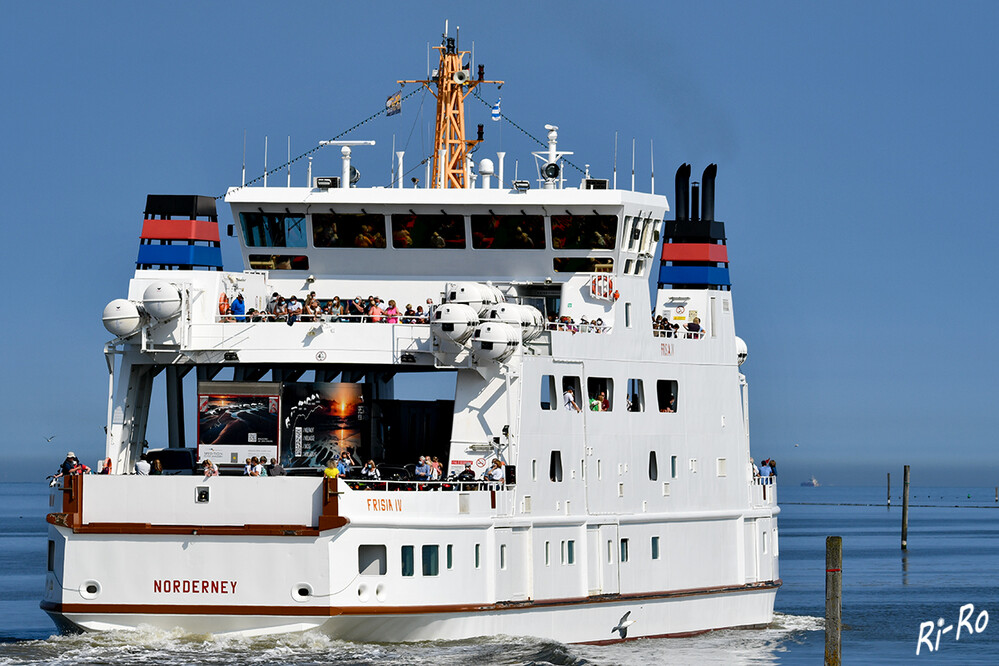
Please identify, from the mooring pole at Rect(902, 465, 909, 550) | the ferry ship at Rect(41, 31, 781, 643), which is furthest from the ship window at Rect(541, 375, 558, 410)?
the mooring pole at Rect(902, 465, 909, 550)

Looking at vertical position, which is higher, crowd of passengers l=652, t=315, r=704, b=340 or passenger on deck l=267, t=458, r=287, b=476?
crowd of passengers l=652, t=315, r=704, b=340

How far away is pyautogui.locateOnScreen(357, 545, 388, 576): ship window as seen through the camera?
914 inches

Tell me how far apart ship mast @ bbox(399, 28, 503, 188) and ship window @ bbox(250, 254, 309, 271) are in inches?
138

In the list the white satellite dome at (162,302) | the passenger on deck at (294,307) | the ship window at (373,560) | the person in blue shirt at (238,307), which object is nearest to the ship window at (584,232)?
the passenger on deck at (294,307)

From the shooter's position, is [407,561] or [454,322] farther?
[454,322]

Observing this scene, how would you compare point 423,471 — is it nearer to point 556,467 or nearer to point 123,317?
point 556,467

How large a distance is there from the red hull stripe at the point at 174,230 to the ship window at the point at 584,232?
6.31m

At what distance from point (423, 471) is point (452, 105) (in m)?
9.27

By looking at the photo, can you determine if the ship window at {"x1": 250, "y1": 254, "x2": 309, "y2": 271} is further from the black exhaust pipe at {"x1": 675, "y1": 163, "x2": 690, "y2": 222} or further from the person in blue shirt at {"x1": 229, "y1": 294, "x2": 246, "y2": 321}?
the black exhaust pipe at {"x1": 675, "y1": 163, "x2": 690, "y2": 222}

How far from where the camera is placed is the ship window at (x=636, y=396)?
95.7 feet

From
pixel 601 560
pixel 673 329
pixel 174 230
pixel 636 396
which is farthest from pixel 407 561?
pixel 673 329

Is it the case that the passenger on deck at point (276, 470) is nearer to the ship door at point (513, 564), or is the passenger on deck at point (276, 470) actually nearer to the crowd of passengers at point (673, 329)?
the ship door at point (513, 564)

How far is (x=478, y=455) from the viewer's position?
83.7ft

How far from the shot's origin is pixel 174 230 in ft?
97.7
